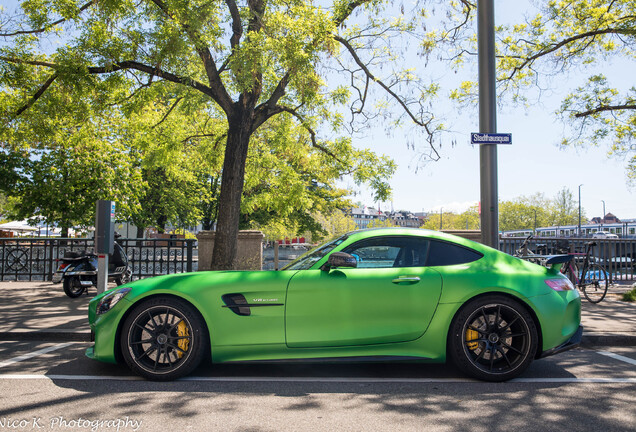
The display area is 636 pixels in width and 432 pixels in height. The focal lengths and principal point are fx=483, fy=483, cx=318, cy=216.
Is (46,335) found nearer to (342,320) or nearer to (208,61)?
(342,320)

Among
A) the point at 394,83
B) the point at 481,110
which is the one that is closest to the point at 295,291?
the point at 481,110

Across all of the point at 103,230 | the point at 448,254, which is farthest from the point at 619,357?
the point at 103,230

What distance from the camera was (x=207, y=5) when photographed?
977cm

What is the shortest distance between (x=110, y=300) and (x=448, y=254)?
10.1 feet

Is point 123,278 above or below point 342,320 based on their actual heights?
below

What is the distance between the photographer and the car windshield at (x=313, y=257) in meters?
4.43

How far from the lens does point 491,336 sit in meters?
4.14

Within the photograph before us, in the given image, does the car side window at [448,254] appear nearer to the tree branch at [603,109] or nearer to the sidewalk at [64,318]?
the sidewalk at [64,318]

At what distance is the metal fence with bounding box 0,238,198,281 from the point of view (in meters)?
11.8

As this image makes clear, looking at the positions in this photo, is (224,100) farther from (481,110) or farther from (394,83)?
(481,110)

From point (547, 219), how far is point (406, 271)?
96.3 metres

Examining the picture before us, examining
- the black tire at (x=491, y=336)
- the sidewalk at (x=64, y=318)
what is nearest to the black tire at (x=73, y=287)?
the sidewalk at (x=64, y=318)

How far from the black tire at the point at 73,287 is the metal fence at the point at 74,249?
1568 millimetres

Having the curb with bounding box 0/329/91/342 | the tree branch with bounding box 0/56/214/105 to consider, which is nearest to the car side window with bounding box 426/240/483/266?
the curb with bounding box 0/329/91/342
